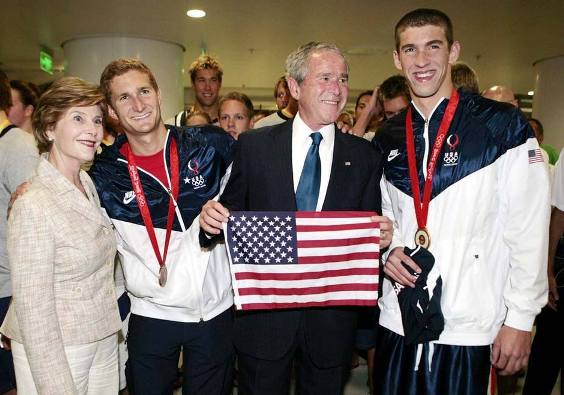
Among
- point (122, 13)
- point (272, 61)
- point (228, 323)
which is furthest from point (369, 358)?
point (272, 61)

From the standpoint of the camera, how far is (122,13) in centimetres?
803

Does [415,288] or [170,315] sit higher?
[415,288]

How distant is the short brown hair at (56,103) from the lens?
2352 mm

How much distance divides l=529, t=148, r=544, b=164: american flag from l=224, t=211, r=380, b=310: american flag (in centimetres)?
79

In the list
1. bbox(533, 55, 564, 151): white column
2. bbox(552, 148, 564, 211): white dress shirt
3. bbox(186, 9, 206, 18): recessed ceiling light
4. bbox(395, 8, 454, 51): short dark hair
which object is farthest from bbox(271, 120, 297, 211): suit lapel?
bbox(533, 55, 564, 151): white column

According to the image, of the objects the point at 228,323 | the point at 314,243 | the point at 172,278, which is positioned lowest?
the point at 228,323

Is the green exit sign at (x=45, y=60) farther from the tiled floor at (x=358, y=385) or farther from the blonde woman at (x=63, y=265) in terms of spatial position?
the blonde woman at (x=63, y=265)

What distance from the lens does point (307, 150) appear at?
2533 millimetres

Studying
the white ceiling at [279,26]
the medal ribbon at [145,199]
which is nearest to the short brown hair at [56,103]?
the medal ribbon at [145,199]

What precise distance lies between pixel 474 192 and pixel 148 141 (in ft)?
5.93

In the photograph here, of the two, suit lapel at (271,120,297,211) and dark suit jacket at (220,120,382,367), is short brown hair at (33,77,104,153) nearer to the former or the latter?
dark suit jacket at (220,120,382,367)

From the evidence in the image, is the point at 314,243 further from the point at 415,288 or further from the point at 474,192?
the point at 474,192

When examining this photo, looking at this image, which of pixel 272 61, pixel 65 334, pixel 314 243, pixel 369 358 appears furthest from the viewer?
pixel 272 61

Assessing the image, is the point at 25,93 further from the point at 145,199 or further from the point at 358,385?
the point at 358,385
